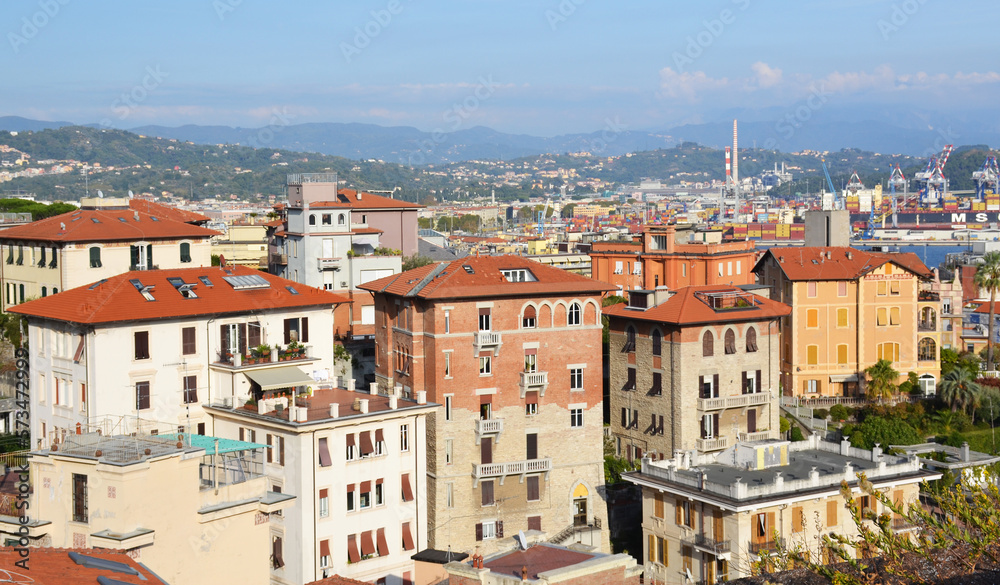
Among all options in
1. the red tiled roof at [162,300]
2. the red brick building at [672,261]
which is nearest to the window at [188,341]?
the red tiled roof at [162,300]

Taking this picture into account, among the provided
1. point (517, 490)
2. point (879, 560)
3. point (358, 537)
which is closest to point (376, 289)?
point (517, 490)

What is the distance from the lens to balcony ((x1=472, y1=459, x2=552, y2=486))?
139 feet

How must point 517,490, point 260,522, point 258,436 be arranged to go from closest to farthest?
point 260,522 → point 258,436 → point 517,490

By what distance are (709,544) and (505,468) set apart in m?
8.84

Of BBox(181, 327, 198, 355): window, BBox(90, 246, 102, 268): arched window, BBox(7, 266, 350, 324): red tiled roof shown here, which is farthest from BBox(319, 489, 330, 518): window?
BBox(90, 246, 102, 268): arched window

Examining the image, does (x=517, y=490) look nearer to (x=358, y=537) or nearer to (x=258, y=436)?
(x=358, y=537)

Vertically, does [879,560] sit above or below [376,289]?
below

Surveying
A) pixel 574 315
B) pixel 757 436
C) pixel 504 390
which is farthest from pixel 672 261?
pixel 504 390

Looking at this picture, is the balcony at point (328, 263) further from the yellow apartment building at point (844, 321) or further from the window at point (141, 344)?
the window at point (141, 344)

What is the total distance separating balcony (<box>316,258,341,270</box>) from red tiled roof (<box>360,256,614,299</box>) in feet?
66.2

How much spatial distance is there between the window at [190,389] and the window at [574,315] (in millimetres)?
14559

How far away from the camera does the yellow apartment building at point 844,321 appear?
197 ft

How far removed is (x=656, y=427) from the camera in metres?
47.5

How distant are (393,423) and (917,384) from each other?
34.9 m
